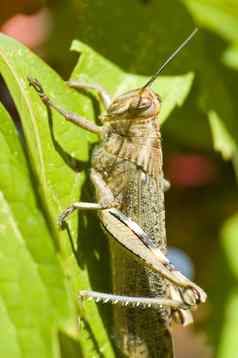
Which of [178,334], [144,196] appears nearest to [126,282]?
[144,196]

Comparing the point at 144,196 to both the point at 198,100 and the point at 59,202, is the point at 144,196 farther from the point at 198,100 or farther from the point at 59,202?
the point at 59,202

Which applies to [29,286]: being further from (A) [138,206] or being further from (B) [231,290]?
(B) [231,290]

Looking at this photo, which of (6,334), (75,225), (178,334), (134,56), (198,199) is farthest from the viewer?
(178,334)

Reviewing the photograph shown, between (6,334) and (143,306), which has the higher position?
(6,334)

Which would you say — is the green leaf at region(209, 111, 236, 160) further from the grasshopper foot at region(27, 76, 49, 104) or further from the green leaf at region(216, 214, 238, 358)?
the grasshopper foot at region(27, 76, 49, 104)

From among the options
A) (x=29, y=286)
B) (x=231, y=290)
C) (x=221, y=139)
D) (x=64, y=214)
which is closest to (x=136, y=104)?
(x=221, y=139)

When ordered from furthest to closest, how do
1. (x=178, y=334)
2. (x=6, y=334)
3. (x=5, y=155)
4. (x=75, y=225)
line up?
(x=178, y=334), (x=75, y=225), (x=5, y=155), (x=6, y=334)

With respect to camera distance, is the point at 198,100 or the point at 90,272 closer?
the point at 90,272
